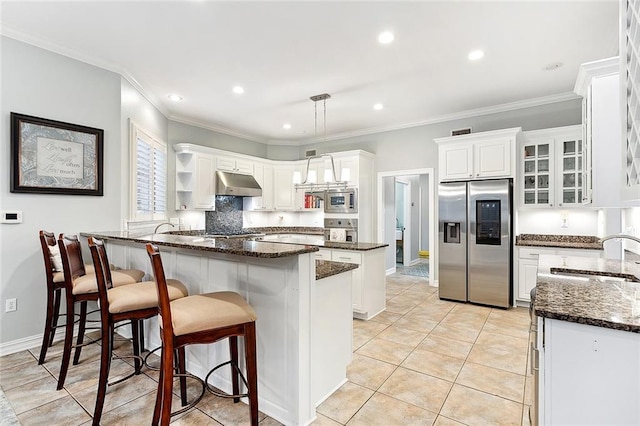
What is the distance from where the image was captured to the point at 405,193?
25.9 feet

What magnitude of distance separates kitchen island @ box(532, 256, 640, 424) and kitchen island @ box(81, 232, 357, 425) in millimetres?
1134

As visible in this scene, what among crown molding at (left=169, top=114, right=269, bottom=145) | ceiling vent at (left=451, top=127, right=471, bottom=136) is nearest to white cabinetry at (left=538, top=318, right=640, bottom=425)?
ceiling vent at (left=451, top=127, right=471, bottom=136)

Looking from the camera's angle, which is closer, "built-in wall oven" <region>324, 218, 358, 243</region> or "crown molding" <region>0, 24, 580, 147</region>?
"crown molding" <region>0, 24, 580, 147</region>

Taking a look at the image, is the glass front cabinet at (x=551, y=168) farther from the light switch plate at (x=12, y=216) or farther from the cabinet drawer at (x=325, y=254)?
the light switch plate at (x=12, y=216)

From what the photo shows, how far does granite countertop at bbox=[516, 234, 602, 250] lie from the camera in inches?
149

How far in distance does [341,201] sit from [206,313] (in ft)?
14.6

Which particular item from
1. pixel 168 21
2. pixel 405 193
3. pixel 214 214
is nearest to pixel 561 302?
pixel 168 21

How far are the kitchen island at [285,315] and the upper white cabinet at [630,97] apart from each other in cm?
147

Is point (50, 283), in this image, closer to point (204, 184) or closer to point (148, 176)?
point (148, 176)

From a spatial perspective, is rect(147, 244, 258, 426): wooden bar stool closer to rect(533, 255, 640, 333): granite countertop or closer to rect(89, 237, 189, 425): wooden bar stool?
rect(89, 237, 189, 425): wooden bar stool

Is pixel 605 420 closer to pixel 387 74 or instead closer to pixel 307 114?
pixel 387 74

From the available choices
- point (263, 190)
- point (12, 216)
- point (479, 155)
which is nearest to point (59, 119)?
point (12, 216)

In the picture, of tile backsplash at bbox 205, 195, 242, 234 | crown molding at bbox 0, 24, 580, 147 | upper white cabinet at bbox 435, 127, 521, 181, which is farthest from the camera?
tile backsplash at bbox 205, 195, 242, 234

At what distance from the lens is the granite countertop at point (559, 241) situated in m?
3.79
